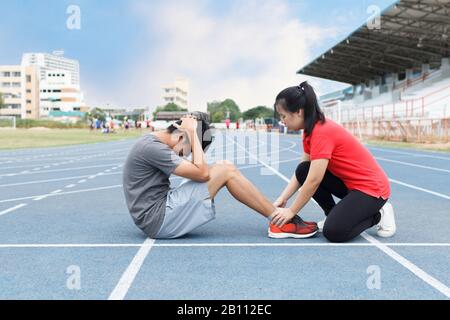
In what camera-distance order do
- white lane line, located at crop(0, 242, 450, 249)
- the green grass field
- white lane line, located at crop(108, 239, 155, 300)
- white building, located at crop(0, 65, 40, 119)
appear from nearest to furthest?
white lane line, located at crop(108, 239, 155, 300), white lane line, located at crop(0, 242, 450, 249), the green grass field, white building, located at crop(0, 65, 40, 119)

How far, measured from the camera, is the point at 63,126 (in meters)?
85.8

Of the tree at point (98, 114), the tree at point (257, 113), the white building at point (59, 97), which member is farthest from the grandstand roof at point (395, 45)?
the white building at point (59, 97)

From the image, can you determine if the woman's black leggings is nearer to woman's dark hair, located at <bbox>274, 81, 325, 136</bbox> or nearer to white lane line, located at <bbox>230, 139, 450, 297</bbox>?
white lane line, located at <bbox>230, 139, 450, 297</bbox>

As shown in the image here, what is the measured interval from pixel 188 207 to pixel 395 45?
42323 mm

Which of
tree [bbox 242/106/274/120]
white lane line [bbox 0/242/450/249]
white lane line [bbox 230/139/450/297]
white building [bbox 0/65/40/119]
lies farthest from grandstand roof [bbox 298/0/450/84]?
white building [bbox 0/65/40/119]

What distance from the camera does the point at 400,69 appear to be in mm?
54312

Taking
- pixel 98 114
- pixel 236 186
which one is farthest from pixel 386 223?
pixel 98 114

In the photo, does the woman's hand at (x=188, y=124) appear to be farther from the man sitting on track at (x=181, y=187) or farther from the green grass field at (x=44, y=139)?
the green grass field at (x=44, y=139)

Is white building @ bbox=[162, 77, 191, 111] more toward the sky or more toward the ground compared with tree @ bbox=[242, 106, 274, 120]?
more toward the sky

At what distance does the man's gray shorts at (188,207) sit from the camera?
5.00 metres

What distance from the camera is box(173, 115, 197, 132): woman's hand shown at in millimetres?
4875

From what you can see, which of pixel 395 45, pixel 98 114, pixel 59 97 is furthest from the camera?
pixel 59 97

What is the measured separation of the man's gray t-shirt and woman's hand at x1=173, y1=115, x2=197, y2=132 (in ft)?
0.73

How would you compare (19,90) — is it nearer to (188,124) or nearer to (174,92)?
(174,92)
